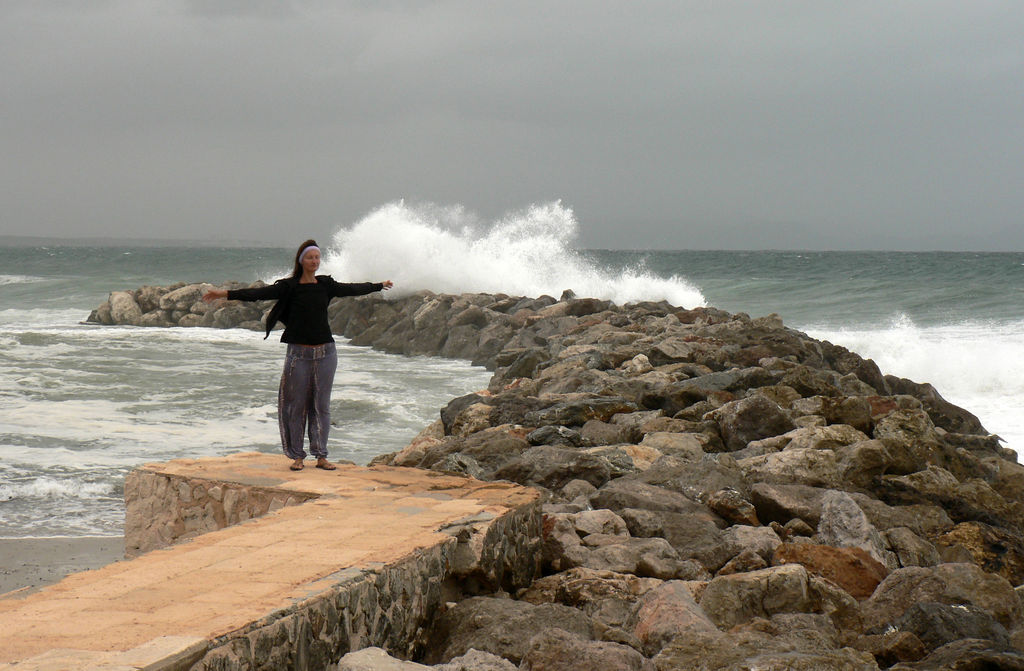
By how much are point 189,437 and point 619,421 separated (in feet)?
15.0

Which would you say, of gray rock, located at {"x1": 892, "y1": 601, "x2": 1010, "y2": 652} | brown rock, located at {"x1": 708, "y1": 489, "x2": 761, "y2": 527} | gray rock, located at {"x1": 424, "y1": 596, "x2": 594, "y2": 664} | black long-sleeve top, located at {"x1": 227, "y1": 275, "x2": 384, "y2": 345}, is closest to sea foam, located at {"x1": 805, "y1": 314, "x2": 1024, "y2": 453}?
brown rock, located at {"x1": 708, "y1": 489, "x2": 761, "y2": 527}

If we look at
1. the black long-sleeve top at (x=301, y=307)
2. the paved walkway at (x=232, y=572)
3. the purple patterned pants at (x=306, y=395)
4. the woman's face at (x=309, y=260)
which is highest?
the woman's face at (x=309, y=260)

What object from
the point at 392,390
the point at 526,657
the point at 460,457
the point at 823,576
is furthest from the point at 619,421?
the point at 392,390

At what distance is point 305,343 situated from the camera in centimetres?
557

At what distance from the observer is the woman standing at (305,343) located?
5.52 meters

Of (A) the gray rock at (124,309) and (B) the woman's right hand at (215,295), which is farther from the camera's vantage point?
(A) the gray rock at (124,309)

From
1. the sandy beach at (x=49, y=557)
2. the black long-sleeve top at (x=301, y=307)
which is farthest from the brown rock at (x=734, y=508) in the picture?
the sandy beach at (x=49, y=557)

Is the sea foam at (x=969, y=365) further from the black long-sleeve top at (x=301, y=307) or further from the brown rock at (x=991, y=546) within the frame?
the black long-sleeve top at (x=301, y=307)

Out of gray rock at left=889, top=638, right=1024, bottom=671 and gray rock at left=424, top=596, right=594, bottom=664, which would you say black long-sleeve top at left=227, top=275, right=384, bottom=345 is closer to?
gray rock at left=424, top=596, right=594, bottom=664

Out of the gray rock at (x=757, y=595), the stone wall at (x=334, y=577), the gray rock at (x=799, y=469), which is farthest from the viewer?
the gray rock at (x=799, y=469)

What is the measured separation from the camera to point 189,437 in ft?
32.4

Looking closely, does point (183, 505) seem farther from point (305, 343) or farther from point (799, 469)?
point (799, 469)

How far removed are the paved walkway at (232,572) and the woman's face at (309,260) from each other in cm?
119

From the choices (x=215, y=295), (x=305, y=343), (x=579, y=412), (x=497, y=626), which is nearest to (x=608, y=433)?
(x=579, y=412)
